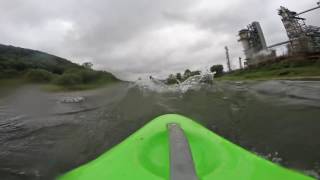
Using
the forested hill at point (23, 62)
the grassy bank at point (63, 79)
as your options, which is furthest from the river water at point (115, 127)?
the forested hill at point (23, 62)

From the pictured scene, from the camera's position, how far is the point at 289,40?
97.9ft

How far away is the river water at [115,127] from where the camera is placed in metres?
3.62

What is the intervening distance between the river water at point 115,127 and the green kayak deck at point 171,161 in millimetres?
920

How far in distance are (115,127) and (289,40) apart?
2978 cm

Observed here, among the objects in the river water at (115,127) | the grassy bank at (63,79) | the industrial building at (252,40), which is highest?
the industrial building at (252,40)

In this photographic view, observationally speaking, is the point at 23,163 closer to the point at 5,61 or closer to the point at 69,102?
the point at 5,61

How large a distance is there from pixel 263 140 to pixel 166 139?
177 centimetres

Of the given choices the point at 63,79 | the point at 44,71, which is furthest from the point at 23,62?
the point at 63,79

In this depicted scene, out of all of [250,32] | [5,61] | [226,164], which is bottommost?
[226,164]

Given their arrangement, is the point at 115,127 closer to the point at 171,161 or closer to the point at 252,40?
the point at 171,161

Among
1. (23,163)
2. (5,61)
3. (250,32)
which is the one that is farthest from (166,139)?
(250,32)

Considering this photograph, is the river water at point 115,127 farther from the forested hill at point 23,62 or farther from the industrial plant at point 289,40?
the industrial plant at point 289,40

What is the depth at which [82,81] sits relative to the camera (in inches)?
303

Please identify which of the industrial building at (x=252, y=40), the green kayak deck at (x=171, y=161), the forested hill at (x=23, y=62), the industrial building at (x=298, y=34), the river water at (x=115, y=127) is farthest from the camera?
the industrial building at (x=252, y=40)
